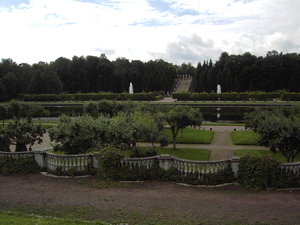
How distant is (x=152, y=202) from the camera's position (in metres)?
8.74

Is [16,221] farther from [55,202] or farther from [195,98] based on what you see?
[195,98]

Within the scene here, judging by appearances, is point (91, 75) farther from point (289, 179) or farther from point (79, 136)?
point (289, 179)

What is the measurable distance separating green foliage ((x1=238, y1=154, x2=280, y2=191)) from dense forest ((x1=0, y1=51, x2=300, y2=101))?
77705mm

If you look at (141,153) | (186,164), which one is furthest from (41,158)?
(186,164)

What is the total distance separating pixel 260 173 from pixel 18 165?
10.6 m

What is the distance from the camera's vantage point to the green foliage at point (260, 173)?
387 inches

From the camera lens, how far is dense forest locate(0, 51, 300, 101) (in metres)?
85.1

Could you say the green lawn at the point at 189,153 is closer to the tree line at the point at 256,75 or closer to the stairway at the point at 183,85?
the tree line at the point at 256,75

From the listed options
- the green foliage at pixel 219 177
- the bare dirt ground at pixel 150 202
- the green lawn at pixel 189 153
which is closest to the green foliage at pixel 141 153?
the bare dirt ground at pixel 150 202

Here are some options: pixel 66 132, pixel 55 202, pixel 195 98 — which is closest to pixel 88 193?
pixel 55 202

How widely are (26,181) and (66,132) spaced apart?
321cm

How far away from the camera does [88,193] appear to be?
9.64 metres

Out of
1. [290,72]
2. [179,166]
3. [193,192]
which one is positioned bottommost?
[193,192]

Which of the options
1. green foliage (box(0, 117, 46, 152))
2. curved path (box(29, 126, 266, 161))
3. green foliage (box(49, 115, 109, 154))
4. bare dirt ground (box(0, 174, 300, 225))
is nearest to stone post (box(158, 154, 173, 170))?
bare dirt ground (box(0, 174, 300, 225))
